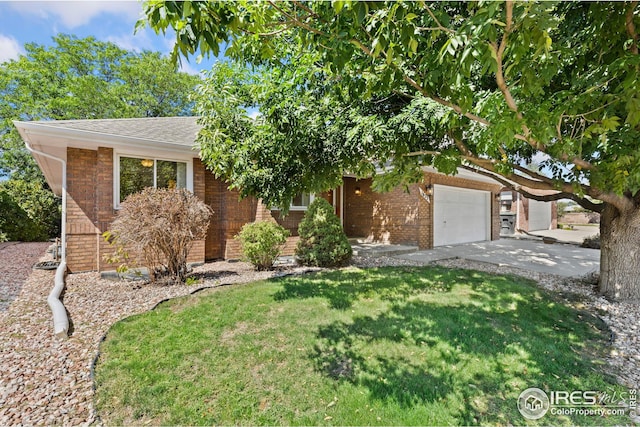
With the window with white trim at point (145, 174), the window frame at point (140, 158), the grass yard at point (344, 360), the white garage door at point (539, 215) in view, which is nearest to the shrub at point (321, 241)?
the grass yard at point (344, 360)

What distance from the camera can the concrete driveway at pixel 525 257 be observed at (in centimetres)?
838

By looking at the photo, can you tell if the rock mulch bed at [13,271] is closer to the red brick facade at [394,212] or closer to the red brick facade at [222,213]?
the red brick facade at [222,213]

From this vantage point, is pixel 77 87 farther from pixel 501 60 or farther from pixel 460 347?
pixel 460 347

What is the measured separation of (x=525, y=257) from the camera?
1004cm

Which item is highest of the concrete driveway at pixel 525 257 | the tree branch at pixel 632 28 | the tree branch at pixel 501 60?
the tree branch at pixel 632 28

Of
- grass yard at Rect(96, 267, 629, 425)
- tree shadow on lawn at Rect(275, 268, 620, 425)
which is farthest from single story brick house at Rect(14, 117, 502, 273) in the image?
tree shadow on lawn at Rect(275, 268, 620, 425)

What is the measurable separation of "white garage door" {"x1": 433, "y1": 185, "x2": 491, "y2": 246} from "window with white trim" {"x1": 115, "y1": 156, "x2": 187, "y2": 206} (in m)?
9.21

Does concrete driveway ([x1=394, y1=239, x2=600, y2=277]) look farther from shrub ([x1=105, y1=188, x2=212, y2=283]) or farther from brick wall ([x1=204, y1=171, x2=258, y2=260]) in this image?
shrub ([x1=105, y1=188, x2=212, y2=283])

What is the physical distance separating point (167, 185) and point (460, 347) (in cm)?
759

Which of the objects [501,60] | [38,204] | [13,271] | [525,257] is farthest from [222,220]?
[38,204]

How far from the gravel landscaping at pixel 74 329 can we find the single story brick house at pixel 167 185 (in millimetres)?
1212

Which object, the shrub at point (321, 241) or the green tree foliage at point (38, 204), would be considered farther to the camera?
the green tree foliage at point (38, 204)

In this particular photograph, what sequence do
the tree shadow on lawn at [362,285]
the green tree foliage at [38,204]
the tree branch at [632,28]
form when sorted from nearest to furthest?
the tree branch at [632,28]
the tree shadow on lawn at [362,285]
the green tree foliage at [38,204]

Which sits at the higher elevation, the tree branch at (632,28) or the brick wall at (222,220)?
the tree branch at (632,28)
